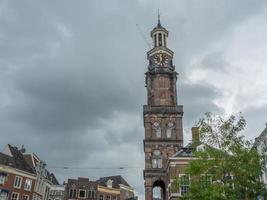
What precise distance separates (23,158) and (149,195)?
84.3ft

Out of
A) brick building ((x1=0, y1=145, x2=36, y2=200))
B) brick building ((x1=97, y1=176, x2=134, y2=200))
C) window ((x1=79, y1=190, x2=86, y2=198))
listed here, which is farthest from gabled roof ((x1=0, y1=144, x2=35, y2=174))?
brick building ((x1=97, y1=176, x2=134, y2=200))

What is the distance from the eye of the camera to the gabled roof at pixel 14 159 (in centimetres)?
5766

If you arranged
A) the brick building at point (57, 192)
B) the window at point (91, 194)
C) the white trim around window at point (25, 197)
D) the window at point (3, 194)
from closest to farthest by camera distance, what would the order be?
the window at point (3, 194) → the white trim around window at point (25, 197) → the window at point (91, 194) → the brick building at point (57, 192)

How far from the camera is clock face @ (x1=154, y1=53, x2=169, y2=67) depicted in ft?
248

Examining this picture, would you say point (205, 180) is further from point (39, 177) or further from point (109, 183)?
point (109, 183)

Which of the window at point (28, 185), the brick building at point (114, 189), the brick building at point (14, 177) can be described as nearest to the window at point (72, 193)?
the brick building at point (114, 189)

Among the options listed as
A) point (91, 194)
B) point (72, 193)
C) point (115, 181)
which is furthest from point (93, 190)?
point (115, 181)

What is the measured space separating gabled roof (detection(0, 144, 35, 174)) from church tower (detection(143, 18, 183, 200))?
73.8 ft

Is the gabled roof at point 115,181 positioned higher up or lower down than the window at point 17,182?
higher up

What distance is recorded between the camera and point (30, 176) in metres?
60.9

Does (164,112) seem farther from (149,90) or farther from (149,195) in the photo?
(149,195)

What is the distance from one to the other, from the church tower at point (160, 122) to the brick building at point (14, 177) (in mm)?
21564

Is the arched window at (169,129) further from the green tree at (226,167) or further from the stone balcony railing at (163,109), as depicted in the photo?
the green tree at (226,167)

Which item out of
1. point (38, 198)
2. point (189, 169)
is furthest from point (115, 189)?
point (189, 169)
